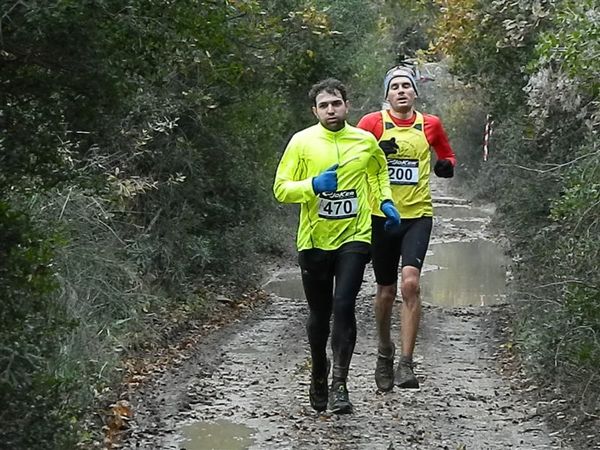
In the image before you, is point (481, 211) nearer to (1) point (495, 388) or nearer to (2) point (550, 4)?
(2) point (550, 4)

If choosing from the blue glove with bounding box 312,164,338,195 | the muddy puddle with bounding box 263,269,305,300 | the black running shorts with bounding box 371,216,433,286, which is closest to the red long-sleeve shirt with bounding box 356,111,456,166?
the black running shorts with bounding box 371,216,433,286

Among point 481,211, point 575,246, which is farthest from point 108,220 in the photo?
point 481,211

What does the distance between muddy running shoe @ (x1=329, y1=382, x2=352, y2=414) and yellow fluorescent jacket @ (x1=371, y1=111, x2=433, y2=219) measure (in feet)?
4.67

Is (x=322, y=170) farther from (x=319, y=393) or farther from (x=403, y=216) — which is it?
(x=319, y=393)

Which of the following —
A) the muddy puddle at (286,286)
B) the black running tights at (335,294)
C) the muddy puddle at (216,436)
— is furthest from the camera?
the muddy puddle at (286,286)

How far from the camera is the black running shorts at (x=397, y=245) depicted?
8.06m

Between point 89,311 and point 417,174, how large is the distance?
284 cm

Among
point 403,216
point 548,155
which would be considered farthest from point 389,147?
point 548,155

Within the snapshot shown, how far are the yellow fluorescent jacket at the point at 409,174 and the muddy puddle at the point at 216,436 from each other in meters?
2.00

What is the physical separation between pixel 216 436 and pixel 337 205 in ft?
5.57

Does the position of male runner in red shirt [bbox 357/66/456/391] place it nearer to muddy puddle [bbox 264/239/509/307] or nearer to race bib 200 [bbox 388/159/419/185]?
race bib 200 [bbox 388/159/419/185]

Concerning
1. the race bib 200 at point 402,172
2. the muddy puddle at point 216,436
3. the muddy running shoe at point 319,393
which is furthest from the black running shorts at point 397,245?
the muddy puddle at point 216,436

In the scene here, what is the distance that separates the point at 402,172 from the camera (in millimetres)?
8172

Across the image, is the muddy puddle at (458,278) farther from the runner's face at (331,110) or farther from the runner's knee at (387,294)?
the runner's face at (331,110)
